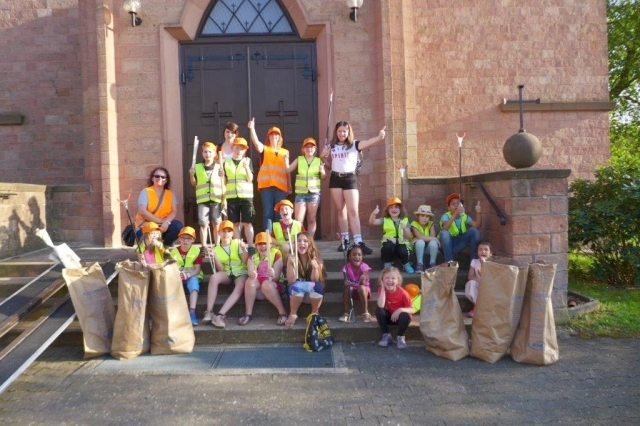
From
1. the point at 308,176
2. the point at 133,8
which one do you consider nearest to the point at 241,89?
the point at 133,8

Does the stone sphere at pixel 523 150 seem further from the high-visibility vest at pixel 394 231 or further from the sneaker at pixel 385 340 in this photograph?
the sneaker at pixel 385 340

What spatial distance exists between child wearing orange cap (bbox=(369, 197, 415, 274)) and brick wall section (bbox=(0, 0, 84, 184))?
21.2 feet

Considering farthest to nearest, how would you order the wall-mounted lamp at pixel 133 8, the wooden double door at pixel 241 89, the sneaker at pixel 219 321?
the wooden double door at pixel 241 89 < the wall-mounted lamp at pixel 133 8 < the sneaker at pixel 219 321

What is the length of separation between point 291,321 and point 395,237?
1754mm

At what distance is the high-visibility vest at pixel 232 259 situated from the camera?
5512 mm

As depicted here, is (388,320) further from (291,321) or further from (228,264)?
(228,264)

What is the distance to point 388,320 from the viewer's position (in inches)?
195

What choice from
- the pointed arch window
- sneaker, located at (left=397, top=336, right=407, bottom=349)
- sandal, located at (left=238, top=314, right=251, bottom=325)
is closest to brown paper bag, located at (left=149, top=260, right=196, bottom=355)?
sandal, located at (left=238, top=314, right=251, bottom=325)

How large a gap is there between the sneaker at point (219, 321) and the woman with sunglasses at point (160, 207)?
57.9 inches

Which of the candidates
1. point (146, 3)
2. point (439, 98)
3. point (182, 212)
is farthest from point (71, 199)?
point (439, 98)

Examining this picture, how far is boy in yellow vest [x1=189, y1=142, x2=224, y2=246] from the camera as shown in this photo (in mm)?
6426

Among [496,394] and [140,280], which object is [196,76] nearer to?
[140,280]

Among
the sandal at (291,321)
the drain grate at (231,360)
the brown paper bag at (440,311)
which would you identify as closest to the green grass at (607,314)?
the brown paper bag at (440,311)

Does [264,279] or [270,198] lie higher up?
[270,198]
